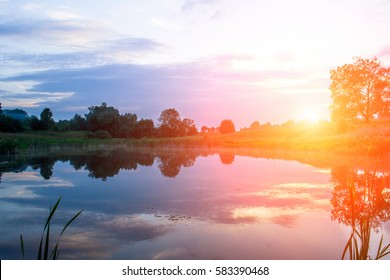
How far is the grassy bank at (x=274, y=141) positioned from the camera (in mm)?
26141

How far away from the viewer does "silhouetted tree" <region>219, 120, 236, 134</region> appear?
6950 centimetres

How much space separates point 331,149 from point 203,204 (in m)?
20.2

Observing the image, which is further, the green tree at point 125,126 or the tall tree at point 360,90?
the green tree at point 125,126

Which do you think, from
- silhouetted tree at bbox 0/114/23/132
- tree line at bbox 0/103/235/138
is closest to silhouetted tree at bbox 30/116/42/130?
tree line at bbox 0/103/235/138

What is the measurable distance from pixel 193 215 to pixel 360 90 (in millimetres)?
25470

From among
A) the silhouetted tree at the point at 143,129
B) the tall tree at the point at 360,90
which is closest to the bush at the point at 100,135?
the silhouetted tree at the point at 143,129

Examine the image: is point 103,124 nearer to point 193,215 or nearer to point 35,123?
point 35,123

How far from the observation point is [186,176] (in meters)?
16.8

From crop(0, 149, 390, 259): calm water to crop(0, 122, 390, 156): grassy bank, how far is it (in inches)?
400

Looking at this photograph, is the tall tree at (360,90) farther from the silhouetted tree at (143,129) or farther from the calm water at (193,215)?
the silhouetted tree at (143,129)

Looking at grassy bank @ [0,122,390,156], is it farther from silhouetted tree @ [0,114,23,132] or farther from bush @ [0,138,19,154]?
silhouetted tree @ [0,114,23,132]

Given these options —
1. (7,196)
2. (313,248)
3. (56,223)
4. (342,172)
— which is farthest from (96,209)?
(342,172)

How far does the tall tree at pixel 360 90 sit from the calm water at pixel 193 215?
1514 centimetres
